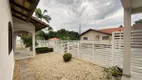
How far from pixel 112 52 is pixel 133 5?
2799 mm

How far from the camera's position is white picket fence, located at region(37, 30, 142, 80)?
492 centimetres

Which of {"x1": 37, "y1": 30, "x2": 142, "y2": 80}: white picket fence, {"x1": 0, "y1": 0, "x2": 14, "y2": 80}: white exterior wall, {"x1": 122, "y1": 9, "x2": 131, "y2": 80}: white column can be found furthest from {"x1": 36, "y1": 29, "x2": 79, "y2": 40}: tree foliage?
{"x1": 0, "y1": 0, "x2": 14, "y2": 80}: white exterior wall

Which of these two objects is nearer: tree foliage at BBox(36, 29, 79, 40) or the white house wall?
the white house wall

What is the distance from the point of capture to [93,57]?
309 inches

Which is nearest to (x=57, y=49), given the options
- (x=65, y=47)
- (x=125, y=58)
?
(x=65, y=47)

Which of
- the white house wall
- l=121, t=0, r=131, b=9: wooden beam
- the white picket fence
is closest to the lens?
l=121, t=0, r=131, b=9: wooden beam

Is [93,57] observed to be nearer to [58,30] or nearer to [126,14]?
[126,14]

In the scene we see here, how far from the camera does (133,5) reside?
4.72 metres

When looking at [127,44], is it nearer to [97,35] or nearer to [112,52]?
[112,52]

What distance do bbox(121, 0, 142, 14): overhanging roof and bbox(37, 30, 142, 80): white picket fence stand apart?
97cm

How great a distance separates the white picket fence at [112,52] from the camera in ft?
16.1

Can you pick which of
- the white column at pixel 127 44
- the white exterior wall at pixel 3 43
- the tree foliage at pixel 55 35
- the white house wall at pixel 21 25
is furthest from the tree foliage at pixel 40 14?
the white exterior wall at pixel 3 43

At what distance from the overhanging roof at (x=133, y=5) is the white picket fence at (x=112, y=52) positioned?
97 centimetres

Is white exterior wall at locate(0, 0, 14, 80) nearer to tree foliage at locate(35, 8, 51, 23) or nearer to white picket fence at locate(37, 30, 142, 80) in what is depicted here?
white picket fence at locate(37, 30, 142, 80)
